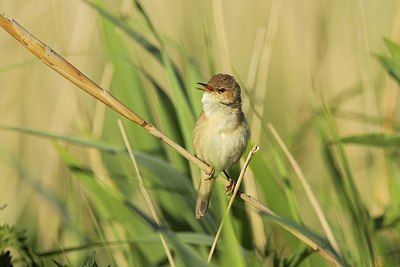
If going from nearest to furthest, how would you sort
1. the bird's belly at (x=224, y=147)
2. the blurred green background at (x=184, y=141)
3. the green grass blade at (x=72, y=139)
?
the green grass blade at (x=72, y=139)
the blurred green background at (x=184, y=141)
the bird's belly at (x=224, y=147)

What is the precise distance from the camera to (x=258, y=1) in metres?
4.79

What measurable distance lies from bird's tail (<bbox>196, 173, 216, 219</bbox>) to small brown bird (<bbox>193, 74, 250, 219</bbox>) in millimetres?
29

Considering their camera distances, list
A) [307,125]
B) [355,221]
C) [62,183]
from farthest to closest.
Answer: [62,183], [307,125], [355,221]

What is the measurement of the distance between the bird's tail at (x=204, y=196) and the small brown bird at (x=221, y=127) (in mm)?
29

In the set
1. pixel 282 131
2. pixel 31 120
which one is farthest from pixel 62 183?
pixel 282 131

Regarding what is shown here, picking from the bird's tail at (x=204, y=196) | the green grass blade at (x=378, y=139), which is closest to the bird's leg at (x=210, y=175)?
the bird's tail at (x=204, y=196)

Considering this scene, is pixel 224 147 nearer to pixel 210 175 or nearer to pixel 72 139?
pixel 210 175

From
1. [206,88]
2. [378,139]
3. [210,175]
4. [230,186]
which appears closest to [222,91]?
[206,88]

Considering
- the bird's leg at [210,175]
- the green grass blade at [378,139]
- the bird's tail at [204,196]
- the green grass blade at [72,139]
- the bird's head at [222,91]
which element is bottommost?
the bird's tail at [204,196]

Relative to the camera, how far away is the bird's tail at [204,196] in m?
2.38

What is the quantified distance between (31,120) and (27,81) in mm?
204

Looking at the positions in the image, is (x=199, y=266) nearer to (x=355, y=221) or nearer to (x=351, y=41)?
(x=355, y=221)

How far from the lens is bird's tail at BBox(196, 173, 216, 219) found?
2.38 m

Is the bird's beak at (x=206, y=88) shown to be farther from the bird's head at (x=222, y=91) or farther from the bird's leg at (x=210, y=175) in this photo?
the bird's leg at (x=210, y=175)
